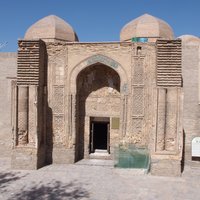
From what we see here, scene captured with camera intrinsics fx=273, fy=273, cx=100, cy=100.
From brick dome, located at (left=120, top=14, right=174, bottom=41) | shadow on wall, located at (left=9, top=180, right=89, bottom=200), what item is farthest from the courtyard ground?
brick dome, located at (left=120, top=14, right=174, bottom=41)

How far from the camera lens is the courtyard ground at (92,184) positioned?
27.8ft

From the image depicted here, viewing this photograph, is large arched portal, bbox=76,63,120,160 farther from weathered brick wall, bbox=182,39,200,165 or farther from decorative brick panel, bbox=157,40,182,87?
weathered brick wall, bbox=182,39,200,165

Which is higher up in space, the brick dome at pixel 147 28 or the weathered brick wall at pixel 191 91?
the brick dome at pixel 147 28

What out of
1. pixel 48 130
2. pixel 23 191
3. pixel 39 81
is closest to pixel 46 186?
pixel 23 191

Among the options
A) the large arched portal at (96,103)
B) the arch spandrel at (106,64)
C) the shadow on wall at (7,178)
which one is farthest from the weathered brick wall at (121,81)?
the shadow on wall at (7,178)

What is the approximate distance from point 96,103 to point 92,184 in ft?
13.5

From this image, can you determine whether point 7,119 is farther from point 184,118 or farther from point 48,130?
point 184,118

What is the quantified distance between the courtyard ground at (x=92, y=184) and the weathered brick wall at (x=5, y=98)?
1.69 m

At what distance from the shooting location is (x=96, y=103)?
12.5 metres

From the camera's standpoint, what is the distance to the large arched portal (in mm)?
12359

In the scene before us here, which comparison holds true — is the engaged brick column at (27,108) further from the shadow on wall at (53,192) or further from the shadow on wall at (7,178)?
the shadow on wall at (53,192)

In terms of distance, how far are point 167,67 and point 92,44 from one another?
10.9 feet

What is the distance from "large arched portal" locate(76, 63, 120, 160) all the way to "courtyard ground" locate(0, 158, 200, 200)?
149cm

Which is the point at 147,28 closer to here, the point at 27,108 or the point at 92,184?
the point at 27,108
